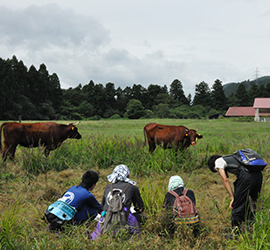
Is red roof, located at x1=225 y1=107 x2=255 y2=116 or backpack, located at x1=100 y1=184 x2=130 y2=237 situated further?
red roof, located at x1=225 y1=107 x2=255 y2=116

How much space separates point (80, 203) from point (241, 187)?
2.41 m

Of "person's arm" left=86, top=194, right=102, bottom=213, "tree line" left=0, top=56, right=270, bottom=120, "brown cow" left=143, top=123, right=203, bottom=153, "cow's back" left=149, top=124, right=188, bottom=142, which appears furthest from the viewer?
"tree line" left=0, top=56, right=270, bottom=120

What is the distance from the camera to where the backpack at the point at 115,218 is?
3438mm

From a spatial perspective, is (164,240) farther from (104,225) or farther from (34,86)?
(34,86)

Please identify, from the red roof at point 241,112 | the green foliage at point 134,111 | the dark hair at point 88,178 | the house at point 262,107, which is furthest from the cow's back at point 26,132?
the red roof at point 241,112

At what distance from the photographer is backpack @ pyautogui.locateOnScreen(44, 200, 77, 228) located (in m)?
3.66

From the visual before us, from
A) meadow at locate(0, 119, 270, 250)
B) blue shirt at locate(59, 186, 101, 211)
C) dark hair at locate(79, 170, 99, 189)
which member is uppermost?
dark hair at locate(79, 170, 99, 189)

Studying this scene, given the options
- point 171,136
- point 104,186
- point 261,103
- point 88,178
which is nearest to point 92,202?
point 88,178

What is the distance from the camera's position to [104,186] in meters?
6.26

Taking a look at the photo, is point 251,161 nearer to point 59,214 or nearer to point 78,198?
point 78,198

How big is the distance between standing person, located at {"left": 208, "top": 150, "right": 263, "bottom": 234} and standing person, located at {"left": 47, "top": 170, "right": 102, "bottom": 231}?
6.53ft

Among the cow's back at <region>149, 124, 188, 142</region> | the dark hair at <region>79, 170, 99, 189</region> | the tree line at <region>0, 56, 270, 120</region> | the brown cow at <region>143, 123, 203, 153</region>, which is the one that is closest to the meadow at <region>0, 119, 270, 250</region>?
the dark hair at <region>79, 170, 99, 189</region>

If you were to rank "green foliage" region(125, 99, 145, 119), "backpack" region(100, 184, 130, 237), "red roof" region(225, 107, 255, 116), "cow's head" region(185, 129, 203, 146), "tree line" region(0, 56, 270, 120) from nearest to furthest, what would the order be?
"backpack" region(100, 184, 130, 237) < "cow's head" region(185, 129, 203, 146) < "tree line" region(0, 56, 270, 120) < "red roof" region(225, 107, 255, 116) < "green foliage" region(125, 99, 145, 119)

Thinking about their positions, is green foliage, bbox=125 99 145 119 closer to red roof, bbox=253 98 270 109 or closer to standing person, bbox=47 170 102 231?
red roof, bbox=253 98 270 109
